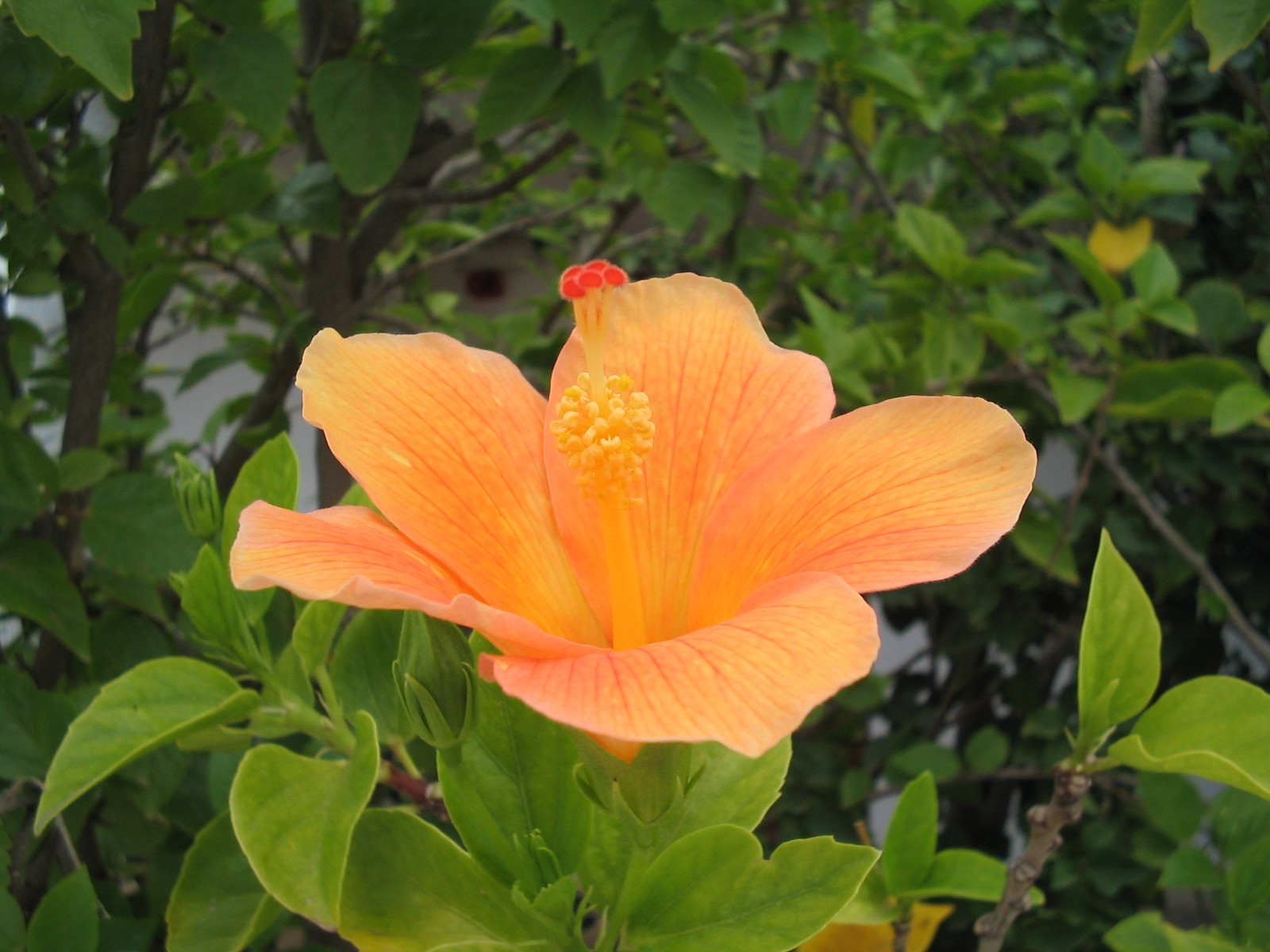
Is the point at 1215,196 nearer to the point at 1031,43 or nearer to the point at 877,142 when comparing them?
the point at 1031,43

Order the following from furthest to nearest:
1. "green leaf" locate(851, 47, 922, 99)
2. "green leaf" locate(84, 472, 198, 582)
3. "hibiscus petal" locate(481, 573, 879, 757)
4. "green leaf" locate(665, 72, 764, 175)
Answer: "green leaf" locate(851, 47, 922, 99) → "green leaf" locate(665, 72, 764, 175) → "green leaf" locate(84, 472, 198, 582) → "hibiscus petal" locate(481, 573, 879, 757)

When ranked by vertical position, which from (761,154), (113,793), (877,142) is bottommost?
(877,142)

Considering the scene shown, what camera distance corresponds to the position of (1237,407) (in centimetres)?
86

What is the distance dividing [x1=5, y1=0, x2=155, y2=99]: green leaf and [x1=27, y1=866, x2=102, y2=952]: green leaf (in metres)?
0.42

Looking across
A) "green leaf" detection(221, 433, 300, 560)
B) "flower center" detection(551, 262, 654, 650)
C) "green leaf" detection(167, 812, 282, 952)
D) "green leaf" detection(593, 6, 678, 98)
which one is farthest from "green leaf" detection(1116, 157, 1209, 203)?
"green leaf" detection(167, 812, 282, 952)

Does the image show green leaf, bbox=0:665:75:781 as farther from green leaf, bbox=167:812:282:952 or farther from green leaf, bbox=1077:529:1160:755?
green leaf, bbox=1077:529:1160:755

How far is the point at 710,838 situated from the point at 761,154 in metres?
0.84

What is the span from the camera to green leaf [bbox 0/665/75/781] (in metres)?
0.60

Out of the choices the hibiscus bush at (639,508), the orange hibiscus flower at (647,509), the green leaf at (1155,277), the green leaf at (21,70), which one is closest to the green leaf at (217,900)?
the hibiscus bush at (639,508)

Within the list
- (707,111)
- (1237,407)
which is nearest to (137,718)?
(707,111)

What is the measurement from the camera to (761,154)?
1119 mm

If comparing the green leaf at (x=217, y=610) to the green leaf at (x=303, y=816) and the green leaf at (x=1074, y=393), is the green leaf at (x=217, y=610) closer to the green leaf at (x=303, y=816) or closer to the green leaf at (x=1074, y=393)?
the green leaf at (x=303, y=816)

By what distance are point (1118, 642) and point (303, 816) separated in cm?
40

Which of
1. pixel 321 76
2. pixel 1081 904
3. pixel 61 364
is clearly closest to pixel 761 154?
pixel 321 76
